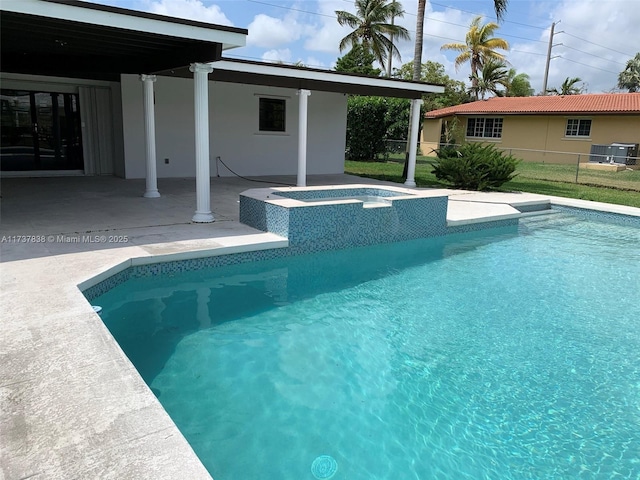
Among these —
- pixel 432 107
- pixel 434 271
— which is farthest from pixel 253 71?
pixel 432 107

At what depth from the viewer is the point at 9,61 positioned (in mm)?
11102

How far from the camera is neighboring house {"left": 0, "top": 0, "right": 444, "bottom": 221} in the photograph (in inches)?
279

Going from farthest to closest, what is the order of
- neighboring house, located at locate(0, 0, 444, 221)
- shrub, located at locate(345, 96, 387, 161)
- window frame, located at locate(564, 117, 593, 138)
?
1. window frame, located at locate(564, 117, 593, 138)
2. shrub, located at locate(345, 96, 387, 161)
3. neighboring house, located at locate(0, 0, 444, 221)

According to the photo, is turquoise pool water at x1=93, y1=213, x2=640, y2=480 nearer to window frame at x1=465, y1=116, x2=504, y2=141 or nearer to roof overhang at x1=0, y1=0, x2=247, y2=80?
roof overhang at x1=0, y1=0, x2=247, y2=80

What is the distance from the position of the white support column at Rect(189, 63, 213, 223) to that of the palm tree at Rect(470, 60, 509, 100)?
109 ft

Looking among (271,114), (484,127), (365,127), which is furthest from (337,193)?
(484,127)

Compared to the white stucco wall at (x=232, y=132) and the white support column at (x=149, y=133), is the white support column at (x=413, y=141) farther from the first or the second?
the white support column at (x=149, y=133)

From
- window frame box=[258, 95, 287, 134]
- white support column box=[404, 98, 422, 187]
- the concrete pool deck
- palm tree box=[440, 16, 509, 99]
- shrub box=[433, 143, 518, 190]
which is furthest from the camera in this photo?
palm tree box=[440, 16, 509, 99]

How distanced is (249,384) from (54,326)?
5.16 ft

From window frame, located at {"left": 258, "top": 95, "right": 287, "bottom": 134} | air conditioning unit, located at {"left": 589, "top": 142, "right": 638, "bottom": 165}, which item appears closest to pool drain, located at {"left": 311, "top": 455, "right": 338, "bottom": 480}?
window frame, located at {"left": 258, "top": 95, "right": 287, "bottom": 134}

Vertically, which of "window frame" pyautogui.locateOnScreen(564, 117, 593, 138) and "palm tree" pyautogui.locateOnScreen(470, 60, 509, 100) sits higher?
"palm tree" pyautogui.locateOnScreen(470, 60, 509, 100)

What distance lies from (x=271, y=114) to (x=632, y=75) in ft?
219

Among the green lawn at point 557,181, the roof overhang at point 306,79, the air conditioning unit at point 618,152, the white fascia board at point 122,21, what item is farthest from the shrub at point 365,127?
the white fascia board at point 122,21

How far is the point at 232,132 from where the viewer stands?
1470 cm
